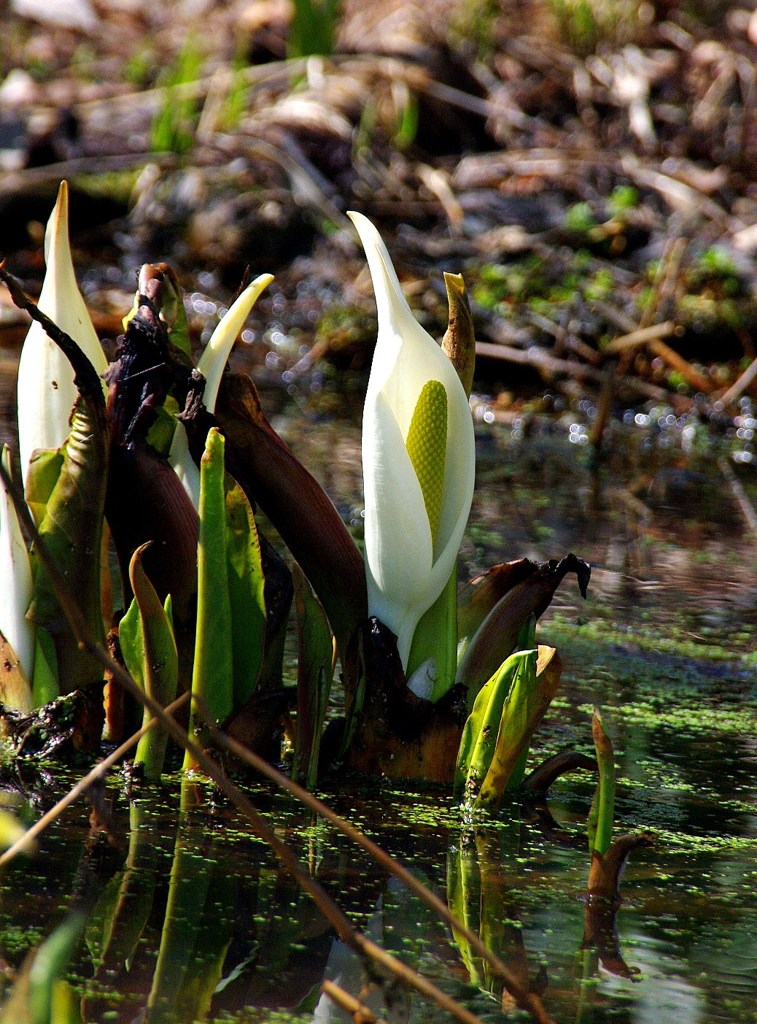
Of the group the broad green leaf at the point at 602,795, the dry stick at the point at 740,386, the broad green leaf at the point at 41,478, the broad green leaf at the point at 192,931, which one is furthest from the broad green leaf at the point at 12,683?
the dry stick at the point at 740,386

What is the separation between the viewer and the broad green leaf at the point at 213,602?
Answer: 4.53 ft

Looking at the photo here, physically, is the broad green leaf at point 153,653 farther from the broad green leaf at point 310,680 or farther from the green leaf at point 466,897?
the green leaf at point 466,897

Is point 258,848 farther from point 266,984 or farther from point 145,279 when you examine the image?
point 145,279

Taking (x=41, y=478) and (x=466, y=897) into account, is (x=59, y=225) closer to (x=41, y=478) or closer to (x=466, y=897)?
(x=41, y=478)

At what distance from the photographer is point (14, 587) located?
152 cm

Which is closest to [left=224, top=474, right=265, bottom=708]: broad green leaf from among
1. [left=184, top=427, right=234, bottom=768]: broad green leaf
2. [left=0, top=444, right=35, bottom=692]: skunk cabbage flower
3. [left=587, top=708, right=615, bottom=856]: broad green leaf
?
[left=184, top=427, right=234, bottom=768]: broad green leaf

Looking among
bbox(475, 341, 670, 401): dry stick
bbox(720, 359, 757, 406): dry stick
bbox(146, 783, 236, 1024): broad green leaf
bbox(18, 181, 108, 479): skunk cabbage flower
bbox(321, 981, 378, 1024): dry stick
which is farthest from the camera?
bbox(475, 341, 670, 401): dry stick

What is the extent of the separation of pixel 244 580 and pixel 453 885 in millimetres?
390

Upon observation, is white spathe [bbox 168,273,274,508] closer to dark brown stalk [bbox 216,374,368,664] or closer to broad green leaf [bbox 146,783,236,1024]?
dark brown stalk [bbox 216,374,368,664]

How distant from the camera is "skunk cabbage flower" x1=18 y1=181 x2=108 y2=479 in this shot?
4.98 feet

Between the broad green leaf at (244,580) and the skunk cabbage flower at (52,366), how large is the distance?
8.7 inches

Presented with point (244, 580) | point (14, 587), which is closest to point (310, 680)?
point (244, 580)

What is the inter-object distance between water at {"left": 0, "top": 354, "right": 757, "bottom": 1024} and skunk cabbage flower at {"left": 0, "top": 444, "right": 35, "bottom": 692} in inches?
5.8

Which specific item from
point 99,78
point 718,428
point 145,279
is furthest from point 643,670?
point 99,78
